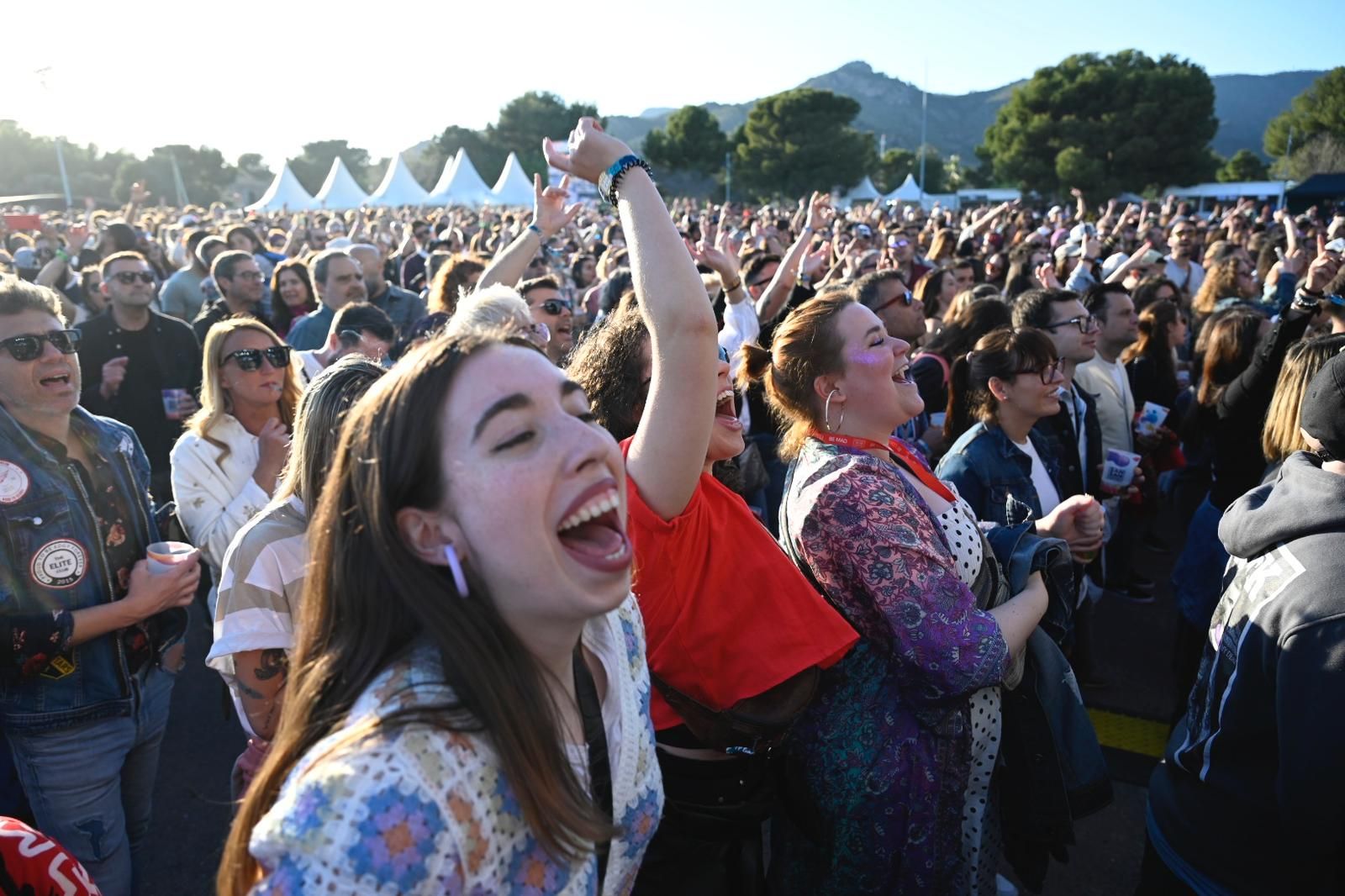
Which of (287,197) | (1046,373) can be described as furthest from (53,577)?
(287,197)

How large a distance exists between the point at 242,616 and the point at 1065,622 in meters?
2.35

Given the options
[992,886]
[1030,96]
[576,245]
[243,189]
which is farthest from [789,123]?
[992,886]

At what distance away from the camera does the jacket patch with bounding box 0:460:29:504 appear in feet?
7.55

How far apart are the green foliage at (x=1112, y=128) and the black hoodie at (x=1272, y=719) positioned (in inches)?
2042

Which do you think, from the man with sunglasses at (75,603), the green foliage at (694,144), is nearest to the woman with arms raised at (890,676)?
the man with sunglasses at (75,603)

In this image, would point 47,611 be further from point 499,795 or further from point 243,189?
point 243,189

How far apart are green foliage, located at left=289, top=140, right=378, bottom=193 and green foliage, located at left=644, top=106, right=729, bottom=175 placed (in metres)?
40.8

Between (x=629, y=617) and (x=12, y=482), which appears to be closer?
(x=629, y=617)

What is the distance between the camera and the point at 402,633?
126 centimetres

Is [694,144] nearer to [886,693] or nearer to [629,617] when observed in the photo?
[886,693]

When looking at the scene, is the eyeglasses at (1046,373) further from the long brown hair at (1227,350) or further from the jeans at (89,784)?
the jeans at (89,784)

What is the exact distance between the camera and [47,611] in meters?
2.29

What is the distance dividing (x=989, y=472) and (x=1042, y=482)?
34 cm

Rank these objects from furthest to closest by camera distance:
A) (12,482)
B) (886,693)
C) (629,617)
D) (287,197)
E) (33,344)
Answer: (287,197) < (33,344) < (12,482) < (886,693) < (629,617)
